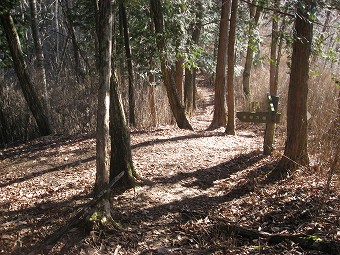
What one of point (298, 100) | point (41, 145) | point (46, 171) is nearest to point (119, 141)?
point (46, 171)

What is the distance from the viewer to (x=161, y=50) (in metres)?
8.93

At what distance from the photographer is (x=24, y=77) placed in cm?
945

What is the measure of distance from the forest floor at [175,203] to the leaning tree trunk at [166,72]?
211 cm

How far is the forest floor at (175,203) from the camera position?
3887 millimetres

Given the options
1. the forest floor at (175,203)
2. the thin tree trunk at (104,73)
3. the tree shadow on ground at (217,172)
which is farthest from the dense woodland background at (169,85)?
the thin tree trunk at (104,73)

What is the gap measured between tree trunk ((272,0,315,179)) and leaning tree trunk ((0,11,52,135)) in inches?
260

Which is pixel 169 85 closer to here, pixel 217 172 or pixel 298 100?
pixel 217 172

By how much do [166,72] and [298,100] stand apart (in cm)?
454

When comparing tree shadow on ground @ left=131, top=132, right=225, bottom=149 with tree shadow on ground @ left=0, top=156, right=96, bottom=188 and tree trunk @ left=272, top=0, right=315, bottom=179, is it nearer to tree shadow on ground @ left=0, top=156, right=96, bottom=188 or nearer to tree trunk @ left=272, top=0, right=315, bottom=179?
tree shadow on ground @ left=0, top=156, right=96, bottom=188

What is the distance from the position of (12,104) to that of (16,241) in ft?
25.1

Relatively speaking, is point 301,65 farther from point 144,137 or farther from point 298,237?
point 144,137

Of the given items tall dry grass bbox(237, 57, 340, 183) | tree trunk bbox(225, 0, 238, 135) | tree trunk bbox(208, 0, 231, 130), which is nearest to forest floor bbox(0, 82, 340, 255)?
tall dry grass bbox(237, 57, 340, 183)

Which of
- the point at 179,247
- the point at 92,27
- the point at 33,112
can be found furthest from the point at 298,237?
the point at 92,27

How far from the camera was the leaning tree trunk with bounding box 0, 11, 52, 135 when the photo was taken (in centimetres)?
878
